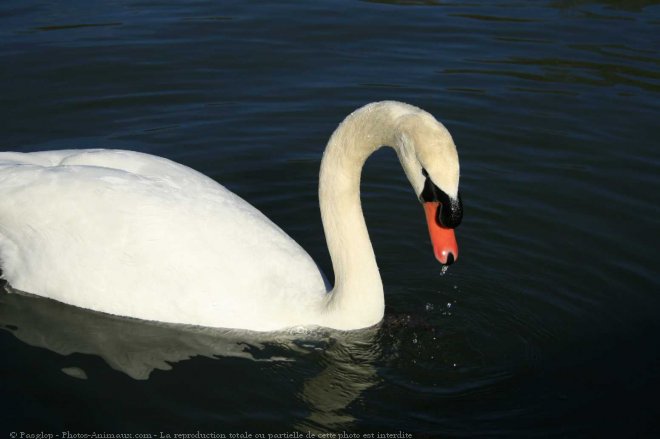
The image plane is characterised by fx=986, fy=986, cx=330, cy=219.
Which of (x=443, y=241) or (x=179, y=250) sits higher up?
(x=443, y=241)

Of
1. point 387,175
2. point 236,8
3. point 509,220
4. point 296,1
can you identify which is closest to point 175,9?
point 236,8

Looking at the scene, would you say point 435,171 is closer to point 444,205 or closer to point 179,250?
point 444,205

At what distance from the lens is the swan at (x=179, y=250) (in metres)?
6.75

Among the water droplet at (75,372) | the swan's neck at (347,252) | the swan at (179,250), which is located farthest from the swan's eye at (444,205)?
the water droplet at (75,372)

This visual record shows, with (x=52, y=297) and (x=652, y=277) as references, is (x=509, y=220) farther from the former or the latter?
(x=52, y=297)

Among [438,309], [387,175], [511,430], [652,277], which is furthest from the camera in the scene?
[387,175]

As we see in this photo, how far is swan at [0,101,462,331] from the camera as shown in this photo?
266 inches

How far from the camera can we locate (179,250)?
266 inches

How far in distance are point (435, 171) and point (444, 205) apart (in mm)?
216

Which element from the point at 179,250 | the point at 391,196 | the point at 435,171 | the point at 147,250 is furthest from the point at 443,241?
the point at 391,196

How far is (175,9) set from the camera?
1429cm

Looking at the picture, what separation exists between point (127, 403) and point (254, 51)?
7.54 meters

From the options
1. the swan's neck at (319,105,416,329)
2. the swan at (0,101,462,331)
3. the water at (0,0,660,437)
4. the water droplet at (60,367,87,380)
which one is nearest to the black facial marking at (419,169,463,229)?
the swan at (0,101,462,331)

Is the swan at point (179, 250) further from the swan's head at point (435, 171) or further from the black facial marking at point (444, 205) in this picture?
the black facial marking at point (444, 205)
